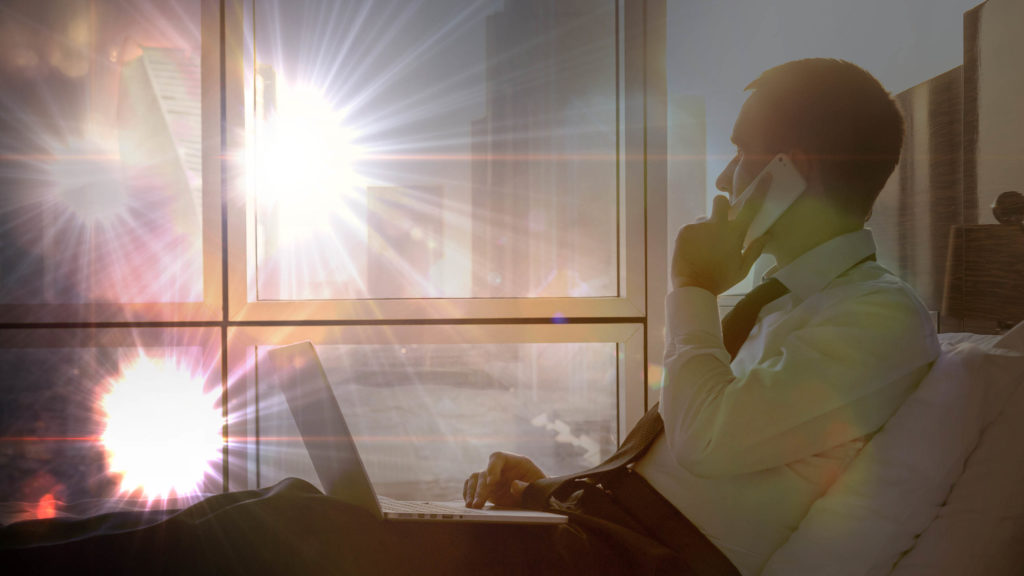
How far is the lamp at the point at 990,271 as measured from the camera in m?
1.29

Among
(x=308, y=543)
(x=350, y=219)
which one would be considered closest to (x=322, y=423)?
(x=308, y=543)

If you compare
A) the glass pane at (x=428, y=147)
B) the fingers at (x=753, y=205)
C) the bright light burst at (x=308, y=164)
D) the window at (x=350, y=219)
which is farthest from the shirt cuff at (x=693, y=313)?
the bright light burst at (x=308, y=164)

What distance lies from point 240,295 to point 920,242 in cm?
223

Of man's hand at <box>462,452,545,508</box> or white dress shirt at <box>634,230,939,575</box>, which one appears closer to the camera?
white dress shirt at <box>634,230,939,575</box>

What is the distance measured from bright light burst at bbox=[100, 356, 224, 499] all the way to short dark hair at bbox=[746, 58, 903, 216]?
6.95ft

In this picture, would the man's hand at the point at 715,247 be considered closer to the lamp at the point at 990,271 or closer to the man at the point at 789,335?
the man at the point at 789,335

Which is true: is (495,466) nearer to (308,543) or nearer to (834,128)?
(308,543)

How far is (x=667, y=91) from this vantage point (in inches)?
81.1

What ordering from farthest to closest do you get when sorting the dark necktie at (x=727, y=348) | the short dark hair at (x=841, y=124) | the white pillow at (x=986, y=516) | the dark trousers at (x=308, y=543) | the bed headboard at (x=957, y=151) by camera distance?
the bed headboard at (x=957, y=151) < the dark necktie at (x=727, y=348) < the short dark hair at (x=841, y=124) < the dark trousers at (x=308, y=543) < the white pillow at (x=986, y=516)

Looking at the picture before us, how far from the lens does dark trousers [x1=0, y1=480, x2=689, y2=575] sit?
891 mm

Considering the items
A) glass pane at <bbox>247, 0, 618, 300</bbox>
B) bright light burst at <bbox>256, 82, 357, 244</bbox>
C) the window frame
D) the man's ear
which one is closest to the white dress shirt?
the man's ear

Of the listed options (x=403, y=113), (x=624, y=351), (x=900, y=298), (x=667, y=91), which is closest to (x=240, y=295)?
(x=403, y=113)

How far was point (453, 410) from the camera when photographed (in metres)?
2.23

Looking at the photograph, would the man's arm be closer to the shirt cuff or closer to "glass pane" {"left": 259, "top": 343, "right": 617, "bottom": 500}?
the shirt cuff
